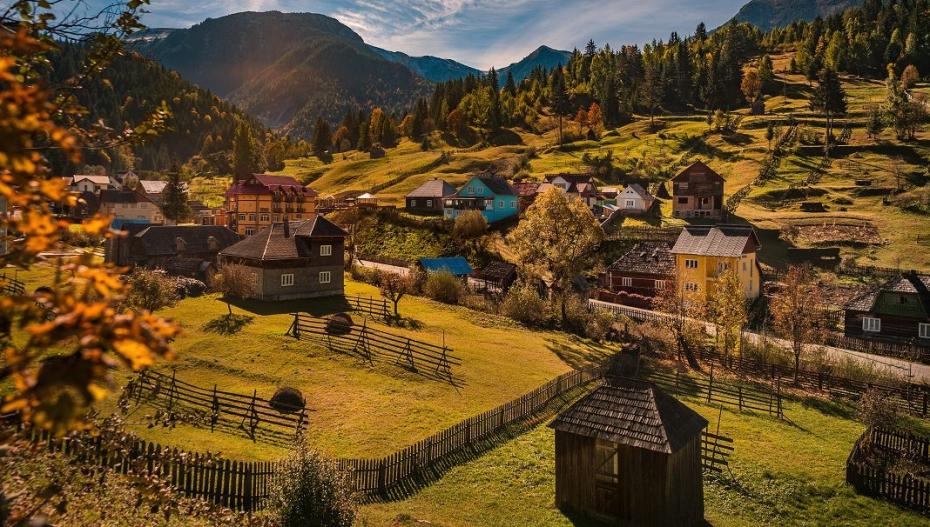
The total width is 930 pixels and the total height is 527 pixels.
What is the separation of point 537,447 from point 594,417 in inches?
235

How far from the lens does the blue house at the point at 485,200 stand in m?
80.2

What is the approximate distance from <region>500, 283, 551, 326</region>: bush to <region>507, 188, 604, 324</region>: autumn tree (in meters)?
1.80

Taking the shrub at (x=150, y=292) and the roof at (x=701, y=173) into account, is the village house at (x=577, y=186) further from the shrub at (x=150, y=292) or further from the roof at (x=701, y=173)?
the shrub at (x=150, y=292)

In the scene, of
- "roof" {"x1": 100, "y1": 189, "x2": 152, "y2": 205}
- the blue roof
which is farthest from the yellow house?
"roof" {"x1": 100, "y1": 189, "x2": 152, "y2": 205}

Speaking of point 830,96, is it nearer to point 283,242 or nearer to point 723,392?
point 723,392

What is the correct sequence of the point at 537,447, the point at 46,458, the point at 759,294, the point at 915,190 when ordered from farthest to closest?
the point at 915,190 < the point at 759,294 < the point at 537,447 < the point at 46,458

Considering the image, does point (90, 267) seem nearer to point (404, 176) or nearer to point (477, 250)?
point (477, 250)

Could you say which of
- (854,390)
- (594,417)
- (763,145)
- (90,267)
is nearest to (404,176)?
(763,145)

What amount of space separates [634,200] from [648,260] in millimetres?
28337

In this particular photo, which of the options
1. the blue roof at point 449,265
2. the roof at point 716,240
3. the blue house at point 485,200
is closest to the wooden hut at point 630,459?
the roof at point 716,240

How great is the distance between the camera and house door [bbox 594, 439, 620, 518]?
18.3m

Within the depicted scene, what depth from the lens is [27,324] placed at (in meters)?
3.31

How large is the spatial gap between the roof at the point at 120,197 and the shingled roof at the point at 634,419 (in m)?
97.0

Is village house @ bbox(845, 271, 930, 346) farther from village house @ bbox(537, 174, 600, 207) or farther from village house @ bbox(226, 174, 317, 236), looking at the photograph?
village house @ bbox(226, 174, 317, 236)
